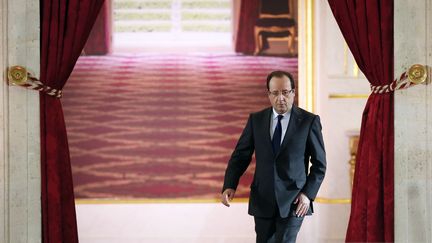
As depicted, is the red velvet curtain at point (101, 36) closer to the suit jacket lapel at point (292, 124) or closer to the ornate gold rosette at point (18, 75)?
the ornate gold rosette at point (18, 75)

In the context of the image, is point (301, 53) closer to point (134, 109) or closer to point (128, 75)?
point (134, 109)

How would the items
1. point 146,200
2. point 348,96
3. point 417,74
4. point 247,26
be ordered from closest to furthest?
1. point 417,74
2. point 348,96
3. point 146,200
4. point 247,26

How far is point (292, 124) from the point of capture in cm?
420

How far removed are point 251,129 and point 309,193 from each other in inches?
17.5

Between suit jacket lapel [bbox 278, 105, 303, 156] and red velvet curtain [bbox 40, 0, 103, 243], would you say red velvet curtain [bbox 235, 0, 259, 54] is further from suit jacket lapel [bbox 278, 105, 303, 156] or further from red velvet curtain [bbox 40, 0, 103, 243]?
suit jacket lapel [bbox 278, 105, 303, 156]

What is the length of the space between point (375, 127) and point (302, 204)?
0.87 m

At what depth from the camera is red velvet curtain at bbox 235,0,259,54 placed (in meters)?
9.34

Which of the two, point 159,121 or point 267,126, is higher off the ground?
point 267,126

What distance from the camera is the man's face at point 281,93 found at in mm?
4090

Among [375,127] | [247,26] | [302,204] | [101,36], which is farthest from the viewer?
[101,36]

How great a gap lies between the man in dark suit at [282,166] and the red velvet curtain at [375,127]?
1.96 ft

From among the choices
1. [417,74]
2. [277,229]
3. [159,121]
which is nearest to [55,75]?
[277,229]

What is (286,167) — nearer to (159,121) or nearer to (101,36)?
(159,121)

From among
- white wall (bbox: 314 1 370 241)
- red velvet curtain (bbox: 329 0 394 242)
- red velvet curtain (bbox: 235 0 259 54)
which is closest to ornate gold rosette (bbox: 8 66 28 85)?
red velvet curtain (bbox: 329 0 394 242)
